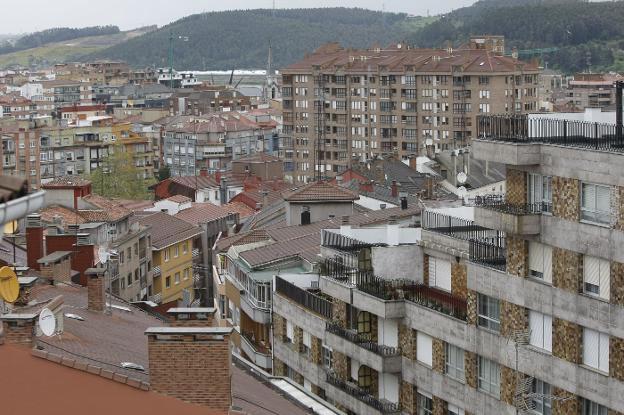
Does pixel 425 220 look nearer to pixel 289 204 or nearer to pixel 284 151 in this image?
pixel 289 204

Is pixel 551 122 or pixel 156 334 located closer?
pixel 156 334

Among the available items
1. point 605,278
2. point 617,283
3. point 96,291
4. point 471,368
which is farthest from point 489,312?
point 96,291

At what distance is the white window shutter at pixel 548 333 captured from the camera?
66.9ft

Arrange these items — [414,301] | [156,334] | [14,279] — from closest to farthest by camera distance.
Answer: [156,334] → [14,279] → [414,301]

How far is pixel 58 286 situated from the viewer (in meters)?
25.2

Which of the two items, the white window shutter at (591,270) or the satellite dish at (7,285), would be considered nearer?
the satellite dish at (7,285)

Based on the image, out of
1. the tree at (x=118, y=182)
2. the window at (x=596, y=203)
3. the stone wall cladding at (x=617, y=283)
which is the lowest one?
the tree at (x=118, y=182)

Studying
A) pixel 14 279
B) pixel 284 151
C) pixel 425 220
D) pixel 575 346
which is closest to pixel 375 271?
pixel 425 220

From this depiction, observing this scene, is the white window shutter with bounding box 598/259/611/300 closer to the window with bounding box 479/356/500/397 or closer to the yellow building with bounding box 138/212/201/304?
the window with bounding box 479/356/500/397

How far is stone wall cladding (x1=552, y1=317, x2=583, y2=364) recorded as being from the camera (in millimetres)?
19750

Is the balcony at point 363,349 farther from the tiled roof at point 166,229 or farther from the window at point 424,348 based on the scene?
the tiled roof at point 166,229

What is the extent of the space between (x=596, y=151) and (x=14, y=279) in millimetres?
7691

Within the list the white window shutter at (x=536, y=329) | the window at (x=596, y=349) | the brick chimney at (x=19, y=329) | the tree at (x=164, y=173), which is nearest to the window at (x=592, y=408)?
the window at (x=596, y=349)

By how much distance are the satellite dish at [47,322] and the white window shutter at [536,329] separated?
24.3ft
